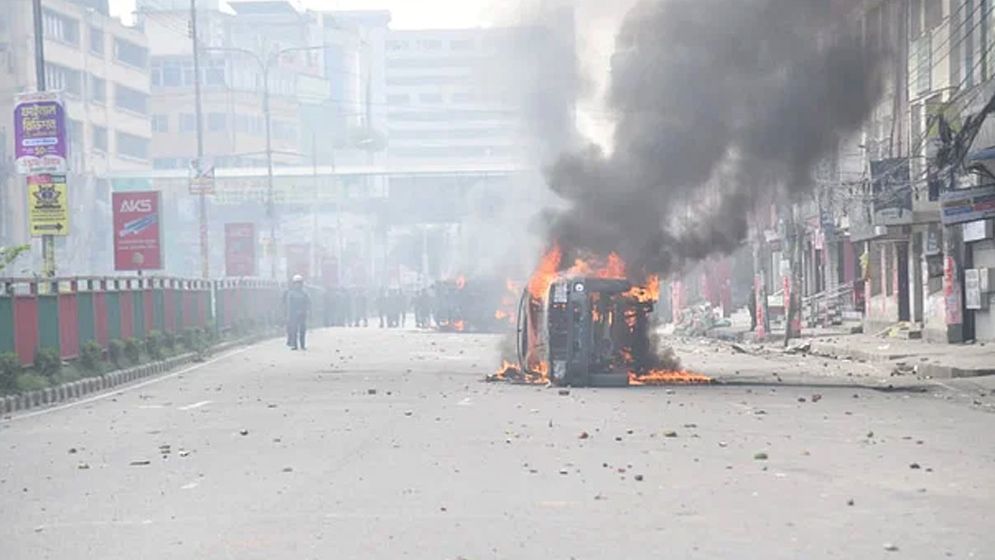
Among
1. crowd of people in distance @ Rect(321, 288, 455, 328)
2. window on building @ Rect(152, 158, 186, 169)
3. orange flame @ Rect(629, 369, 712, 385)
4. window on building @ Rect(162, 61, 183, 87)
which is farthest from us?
window on building @ Rect(162, 61, 183, 87)

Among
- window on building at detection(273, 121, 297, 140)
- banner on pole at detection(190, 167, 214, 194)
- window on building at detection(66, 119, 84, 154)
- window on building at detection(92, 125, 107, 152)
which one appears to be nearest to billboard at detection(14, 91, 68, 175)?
banner on pole at detection(190, 167, 214, 194)

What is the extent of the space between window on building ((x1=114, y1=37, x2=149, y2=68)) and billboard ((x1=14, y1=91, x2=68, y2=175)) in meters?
52.1

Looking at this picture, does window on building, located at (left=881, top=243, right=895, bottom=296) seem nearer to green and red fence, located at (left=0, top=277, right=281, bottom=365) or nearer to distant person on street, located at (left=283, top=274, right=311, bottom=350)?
distant person on street, located at (left=283, top=274, right=311, bottom=350)

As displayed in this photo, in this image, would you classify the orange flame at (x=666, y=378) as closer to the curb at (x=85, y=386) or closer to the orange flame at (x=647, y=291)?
the orange flame at (x=647, y=291)

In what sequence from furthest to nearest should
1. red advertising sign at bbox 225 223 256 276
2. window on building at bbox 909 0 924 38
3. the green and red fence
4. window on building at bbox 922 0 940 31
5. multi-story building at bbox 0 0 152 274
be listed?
multi-story building at bbox 0 0 152 274 < red advertising sign at bbox 225 223 256 276 < window on building at bbox 909 0 924 38 < window on building at bbox 922 0 940 31 < the green and red fence

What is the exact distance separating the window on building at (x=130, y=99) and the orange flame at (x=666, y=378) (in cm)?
5813

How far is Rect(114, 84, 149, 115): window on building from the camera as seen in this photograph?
243 feet

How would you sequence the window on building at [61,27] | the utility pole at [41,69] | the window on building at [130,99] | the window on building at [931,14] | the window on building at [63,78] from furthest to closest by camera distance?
the window on building at [130,99]
the window on building at [63,78]
the window on building at [61,27]
the window on building at [931,14]
the utility pole at [41,69]

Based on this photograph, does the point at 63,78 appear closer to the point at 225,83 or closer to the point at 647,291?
the point at 225,83

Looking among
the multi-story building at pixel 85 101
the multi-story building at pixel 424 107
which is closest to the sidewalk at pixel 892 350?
the multi-story building at pixel 85 101

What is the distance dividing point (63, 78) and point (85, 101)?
2.91m

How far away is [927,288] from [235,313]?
18.0 meters

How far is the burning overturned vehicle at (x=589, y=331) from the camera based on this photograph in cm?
1902

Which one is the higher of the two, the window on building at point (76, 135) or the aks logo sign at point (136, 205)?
the window on building at point (76, 135)
